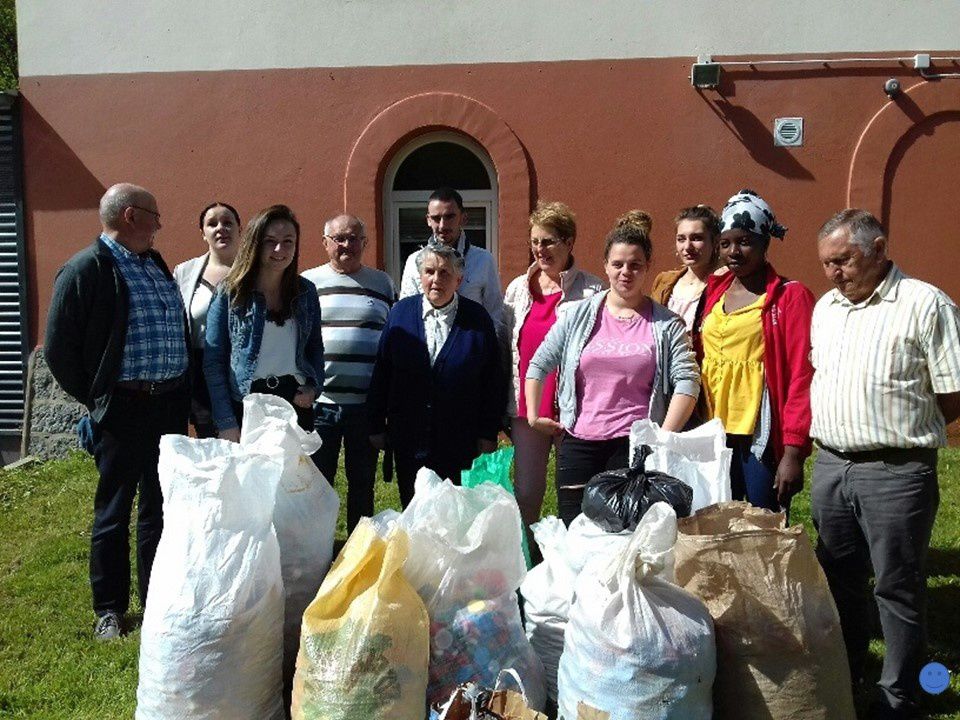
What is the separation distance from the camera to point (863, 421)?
11.0 ft

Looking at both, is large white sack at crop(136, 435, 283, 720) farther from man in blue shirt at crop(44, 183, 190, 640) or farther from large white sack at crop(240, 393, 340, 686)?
man in blue shirt at crop(44, 183, 190, 640)

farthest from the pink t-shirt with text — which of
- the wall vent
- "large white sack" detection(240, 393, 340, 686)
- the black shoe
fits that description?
the wall vent

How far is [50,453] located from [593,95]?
5.52 meters

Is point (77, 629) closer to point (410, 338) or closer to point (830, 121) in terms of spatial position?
point (410, 338)

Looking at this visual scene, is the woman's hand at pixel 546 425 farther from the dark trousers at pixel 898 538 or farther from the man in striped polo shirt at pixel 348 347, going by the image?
the dark trousers at pixel 898 538

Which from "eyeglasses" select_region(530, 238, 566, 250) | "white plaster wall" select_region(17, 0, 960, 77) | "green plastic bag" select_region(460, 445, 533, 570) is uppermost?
"white plaster wall" select_region(17, 0, 960, 77)

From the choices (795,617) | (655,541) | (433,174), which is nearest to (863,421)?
(795,617)

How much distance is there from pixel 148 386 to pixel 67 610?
1311 mm

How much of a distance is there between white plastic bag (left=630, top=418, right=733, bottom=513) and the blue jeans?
25 centimetres

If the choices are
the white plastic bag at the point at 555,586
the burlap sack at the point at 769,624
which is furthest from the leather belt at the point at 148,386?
the burlap sack at the point at 769,624

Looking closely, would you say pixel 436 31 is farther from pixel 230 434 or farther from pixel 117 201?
pixel 230 434

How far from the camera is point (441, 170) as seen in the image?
8.31m

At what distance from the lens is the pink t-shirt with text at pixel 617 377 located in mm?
3900

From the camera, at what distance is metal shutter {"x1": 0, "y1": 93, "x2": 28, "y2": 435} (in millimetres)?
8305
